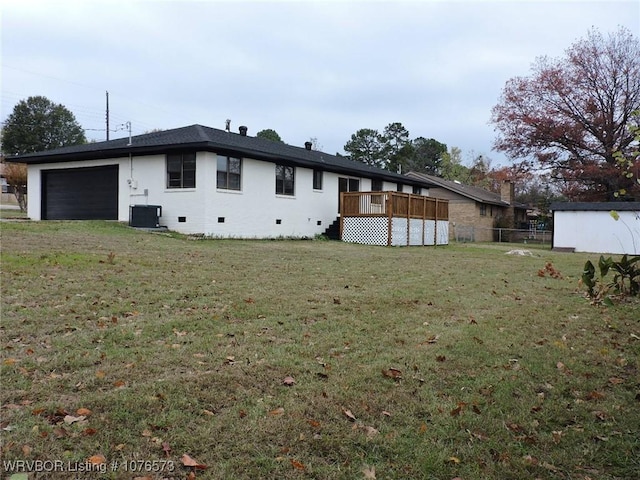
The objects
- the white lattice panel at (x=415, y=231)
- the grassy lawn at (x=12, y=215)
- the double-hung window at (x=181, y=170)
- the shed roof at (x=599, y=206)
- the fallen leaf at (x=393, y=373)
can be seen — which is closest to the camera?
the fallen leaf at (x=393, y=373)

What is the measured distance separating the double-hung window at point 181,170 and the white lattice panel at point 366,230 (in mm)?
6942

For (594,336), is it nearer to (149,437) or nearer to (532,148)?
(149,437)

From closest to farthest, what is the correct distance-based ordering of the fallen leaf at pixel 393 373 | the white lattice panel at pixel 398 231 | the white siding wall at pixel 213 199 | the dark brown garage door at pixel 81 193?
1. the fallen leaf at pixel 393 373
2. the white siding wall at pixel 213 199
3. the dark brown garage door at pixel 81 193
4. the white lattice panel at pixel 398 231

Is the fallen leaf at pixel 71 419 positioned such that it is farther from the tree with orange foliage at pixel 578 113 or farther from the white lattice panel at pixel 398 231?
the tree with orange foliage at pixel 578 113

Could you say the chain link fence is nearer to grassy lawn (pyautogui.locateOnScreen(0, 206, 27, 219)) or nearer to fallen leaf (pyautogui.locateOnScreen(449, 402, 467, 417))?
grassy lawn (pyautogui.locateOnScreen(0, 206, 27, 219))

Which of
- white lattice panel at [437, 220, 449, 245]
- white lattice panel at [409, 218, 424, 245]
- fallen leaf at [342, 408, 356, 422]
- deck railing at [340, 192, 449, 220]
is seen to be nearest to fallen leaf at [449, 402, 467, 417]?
fallen leaf at [342, 408, 356, 422]

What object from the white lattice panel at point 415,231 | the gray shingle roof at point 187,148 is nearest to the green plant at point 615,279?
the gray shingle roof at point 187,148

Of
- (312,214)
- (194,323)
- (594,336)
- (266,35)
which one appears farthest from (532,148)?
(194,323)

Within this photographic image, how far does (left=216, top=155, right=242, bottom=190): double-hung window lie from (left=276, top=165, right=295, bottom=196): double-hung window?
7.01ft

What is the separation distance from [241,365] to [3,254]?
623 centimetres

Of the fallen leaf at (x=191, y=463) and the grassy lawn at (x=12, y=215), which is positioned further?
the grassy lawn at (x=12, y=215)

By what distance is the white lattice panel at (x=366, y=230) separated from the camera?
19.5 meters

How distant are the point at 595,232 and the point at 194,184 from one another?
1956 cm

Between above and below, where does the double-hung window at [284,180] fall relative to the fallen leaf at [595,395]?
above
